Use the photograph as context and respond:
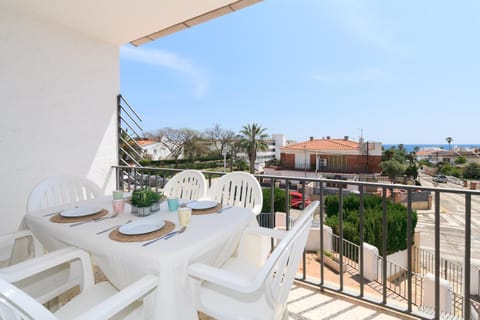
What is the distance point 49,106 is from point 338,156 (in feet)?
72.2

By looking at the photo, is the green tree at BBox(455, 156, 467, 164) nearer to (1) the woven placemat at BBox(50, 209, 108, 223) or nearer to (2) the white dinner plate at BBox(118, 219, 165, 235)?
(2) the white dinner plate at BBox(118, 219, 165, 235)

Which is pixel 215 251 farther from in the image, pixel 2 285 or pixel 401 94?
pixel 401 94

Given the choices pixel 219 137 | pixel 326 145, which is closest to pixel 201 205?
pixel 219 137

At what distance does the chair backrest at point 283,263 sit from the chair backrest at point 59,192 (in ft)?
5.71

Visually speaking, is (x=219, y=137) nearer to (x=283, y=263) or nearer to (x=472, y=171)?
(x=283, y=263)

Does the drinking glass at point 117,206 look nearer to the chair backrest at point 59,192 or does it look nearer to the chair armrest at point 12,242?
the chair armrest at point 12,242

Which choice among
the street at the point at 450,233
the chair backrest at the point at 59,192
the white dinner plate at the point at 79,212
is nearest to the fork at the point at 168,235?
the white dinner plate at the point at 79,212

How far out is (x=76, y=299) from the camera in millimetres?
1107

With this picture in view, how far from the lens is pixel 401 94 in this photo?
27.9 m

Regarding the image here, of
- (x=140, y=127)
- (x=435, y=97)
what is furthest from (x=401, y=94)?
(x=140, y=127)

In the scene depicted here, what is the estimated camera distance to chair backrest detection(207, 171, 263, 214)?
205cm

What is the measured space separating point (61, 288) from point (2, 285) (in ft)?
3.00

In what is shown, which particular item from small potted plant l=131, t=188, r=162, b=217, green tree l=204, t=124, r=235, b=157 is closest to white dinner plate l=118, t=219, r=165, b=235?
small potted plant l=131, t=188, r=162, b=217

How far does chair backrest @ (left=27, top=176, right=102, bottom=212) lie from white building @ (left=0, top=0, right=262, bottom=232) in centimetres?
104
